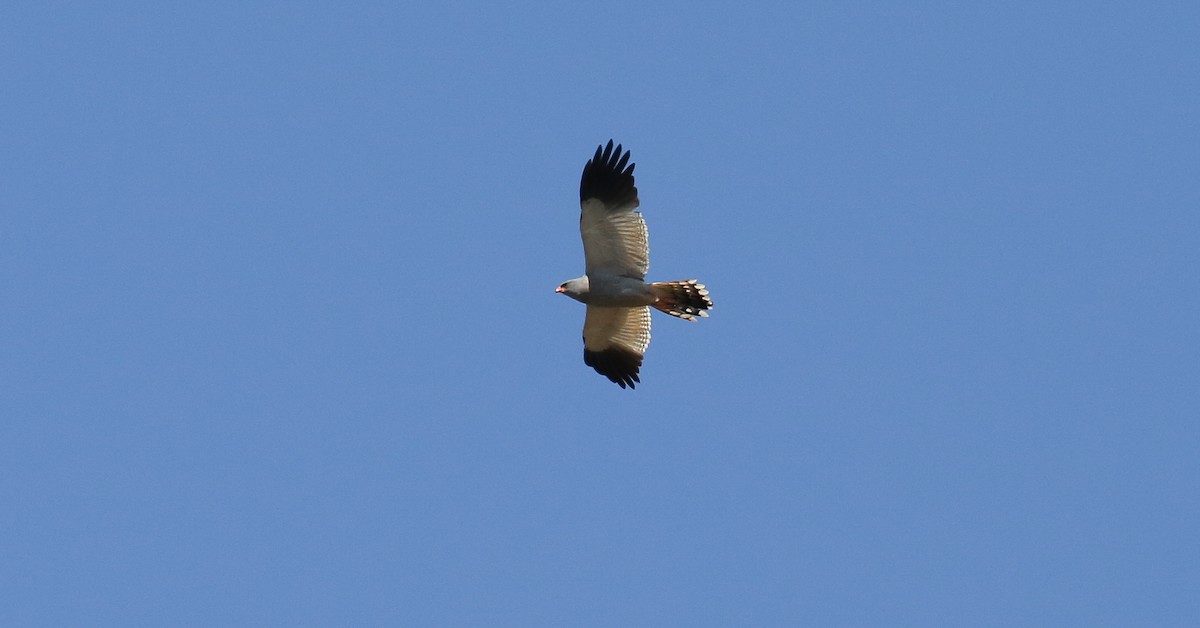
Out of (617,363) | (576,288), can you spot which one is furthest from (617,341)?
(576,288)

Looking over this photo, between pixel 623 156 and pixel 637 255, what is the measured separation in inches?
58.9

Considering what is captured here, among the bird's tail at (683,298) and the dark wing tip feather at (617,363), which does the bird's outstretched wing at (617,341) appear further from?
the bird's tail at (683,298)

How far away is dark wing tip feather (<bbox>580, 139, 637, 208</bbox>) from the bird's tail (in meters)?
1.49

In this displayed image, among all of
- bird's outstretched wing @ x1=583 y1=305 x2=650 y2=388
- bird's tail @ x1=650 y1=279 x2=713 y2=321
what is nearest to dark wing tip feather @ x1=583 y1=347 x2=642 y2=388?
bird's outstretched wing @ x1=583 y1=305 x2=650 y2=388

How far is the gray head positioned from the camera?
26.2m

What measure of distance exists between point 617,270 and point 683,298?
3.45 feet

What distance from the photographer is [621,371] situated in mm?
27703

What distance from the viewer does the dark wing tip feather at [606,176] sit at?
25438 mm

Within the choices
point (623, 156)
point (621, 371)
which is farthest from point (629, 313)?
point (623, 156)

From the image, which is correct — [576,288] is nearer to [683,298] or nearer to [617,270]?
[617,270]

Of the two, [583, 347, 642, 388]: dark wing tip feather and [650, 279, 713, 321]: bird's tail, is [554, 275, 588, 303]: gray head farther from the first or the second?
[583, 347, 642, 388]: dark wing tip feather

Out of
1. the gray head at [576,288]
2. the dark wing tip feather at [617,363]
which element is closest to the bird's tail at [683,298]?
the gray head at [576,288]

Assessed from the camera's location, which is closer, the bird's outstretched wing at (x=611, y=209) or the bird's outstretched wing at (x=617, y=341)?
the bird's outstretched wing at (x=611, y=209)

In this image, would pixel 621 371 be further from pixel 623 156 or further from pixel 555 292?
pixel 623 156
